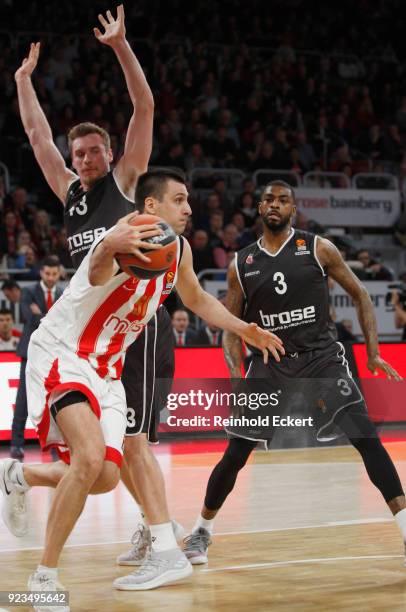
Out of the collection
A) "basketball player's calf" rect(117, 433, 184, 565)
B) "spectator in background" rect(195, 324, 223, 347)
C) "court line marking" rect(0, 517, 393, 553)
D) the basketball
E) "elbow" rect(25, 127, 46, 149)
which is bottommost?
"court line marking" rect(0, 517, 393, 553)

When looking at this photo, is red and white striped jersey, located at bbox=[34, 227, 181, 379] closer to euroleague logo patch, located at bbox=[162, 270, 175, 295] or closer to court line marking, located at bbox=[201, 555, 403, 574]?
euroleague logo patch, located at bbox=[162, 270, 175, 295]

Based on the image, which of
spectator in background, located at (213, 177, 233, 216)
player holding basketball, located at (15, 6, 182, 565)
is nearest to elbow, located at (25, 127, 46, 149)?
player holding basketball, located at (15, 6, 182, 565)

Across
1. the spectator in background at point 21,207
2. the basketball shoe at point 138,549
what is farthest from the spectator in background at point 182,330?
the basketball shoe at point 138,549

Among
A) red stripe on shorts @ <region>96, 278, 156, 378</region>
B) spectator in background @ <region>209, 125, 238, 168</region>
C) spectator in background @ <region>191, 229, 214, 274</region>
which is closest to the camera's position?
red stripe on shorts @ <region>96, 278, 156, 378</region>

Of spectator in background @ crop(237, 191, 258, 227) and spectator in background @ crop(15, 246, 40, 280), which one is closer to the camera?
spectator in background @ crop(15, 246, 40, 280)

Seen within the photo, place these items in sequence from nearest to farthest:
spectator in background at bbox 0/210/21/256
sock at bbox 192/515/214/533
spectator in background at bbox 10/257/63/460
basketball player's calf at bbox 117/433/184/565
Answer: basketball player's calf at bbox 117/433/184/565 → sock at bbox 192/515/214/533 → spectator in background at bbox 10/257/63/460 → spectator in background at bbox 0/210/21/256

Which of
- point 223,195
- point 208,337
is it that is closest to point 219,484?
point 208,337

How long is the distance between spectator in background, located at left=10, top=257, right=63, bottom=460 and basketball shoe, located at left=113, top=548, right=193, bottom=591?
17.5 ft

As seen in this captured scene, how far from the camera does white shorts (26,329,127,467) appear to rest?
5.11 m

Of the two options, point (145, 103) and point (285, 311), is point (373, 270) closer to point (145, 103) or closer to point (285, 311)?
point (285, 311)

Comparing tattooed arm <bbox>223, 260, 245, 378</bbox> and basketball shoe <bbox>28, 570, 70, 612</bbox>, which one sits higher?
tattooed arm <bbox>223, 260, 245, 378</bbox>

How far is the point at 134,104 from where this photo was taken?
607 centimetres

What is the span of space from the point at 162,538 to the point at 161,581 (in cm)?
25

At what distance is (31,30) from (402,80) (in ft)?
25.4
